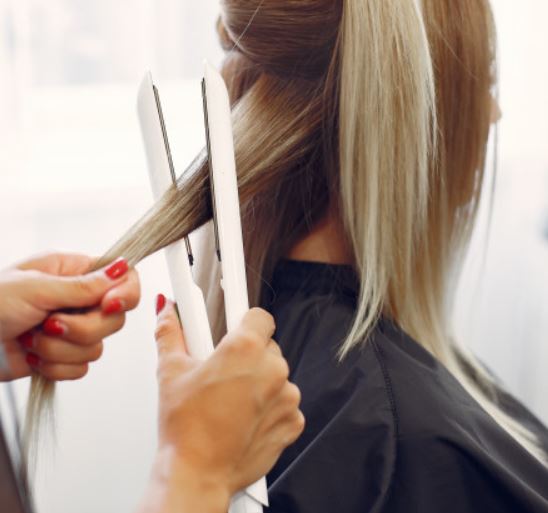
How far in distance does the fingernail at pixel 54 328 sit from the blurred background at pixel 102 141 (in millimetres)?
640

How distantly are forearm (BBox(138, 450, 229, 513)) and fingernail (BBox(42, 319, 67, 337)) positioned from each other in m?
0.14

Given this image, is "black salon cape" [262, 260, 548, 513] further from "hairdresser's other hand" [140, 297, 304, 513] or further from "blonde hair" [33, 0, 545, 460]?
"hairdresser's other hand" [140, 297, 304, 513]

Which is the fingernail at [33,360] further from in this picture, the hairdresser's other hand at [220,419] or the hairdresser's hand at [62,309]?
the hairdresser's other hand at [220,419]

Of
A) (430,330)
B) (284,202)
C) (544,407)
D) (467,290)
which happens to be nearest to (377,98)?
(284,202)

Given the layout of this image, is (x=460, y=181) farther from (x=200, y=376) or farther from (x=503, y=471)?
(x=200, y=376)

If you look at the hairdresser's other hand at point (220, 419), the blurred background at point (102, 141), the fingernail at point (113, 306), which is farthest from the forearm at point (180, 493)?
the blurred background at point (102, 141)

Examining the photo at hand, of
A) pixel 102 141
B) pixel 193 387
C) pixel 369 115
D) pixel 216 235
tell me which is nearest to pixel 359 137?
pixel 369 115

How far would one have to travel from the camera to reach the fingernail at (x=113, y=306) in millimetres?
511

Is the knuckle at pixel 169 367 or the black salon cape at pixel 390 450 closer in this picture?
the knuckle at pixel 169 367

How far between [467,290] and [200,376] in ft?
3.86

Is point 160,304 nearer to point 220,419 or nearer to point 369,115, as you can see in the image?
point 220,419

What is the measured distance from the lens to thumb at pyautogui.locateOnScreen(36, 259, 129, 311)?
20.1 inches

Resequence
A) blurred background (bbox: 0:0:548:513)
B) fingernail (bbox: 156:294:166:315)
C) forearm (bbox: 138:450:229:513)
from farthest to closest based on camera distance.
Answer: blurred background (bbox: 0:0:548:513) < fingernail (bbox: 156:294:166:315) < forearm (bbox: 138:450:229:513)

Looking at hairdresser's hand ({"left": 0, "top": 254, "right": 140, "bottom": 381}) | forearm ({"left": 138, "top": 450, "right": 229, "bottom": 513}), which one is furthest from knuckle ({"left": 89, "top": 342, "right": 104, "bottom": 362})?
forearm ({"left": 138, "top": 450, "right": 229, "bottom": 513})
